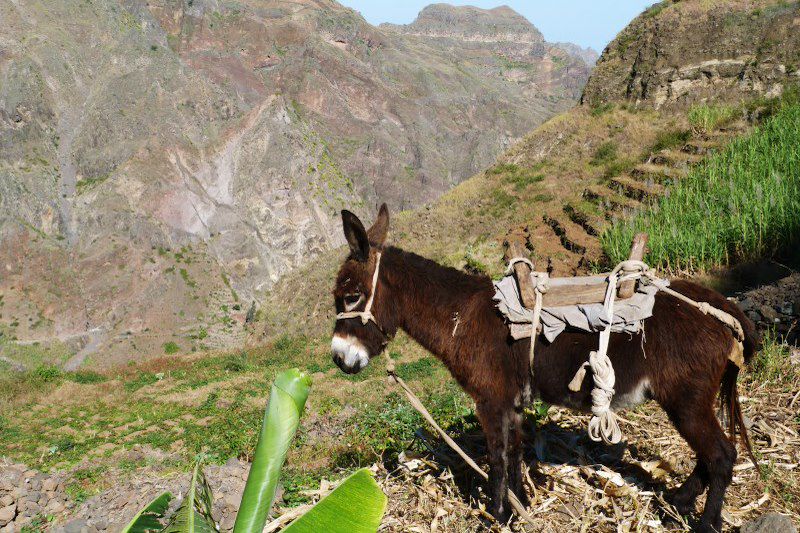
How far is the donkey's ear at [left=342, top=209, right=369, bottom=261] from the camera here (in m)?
3.72

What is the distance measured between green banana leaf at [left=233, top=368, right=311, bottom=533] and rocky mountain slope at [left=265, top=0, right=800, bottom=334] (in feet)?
40.2

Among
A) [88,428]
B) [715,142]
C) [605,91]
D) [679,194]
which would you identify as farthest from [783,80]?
[88,428]

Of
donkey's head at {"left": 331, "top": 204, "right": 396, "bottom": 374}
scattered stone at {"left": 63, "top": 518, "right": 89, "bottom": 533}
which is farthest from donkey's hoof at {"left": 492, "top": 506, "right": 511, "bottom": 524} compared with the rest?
scattered stone at {"left": 63, "top": 518, "right": 89, "bottom": 533}

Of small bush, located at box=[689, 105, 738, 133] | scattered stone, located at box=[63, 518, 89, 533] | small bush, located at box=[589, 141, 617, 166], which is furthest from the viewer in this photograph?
small bush, located at box=[589, 141, 617, 166]

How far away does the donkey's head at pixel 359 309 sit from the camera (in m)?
3.92

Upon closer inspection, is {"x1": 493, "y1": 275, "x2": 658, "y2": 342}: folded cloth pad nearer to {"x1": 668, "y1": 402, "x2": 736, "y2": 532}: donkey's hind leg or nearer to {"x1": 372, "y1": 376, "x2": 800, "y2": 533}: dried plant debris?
{"x1": 668, "y1": 402, "x2": 736, "y2": 532}: donkey's hind leg

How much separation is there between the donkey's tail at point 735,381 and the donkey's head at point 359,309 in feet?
8.65

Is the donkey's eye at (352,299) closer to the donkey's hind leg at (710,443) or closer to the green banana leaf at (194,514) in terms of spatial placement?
the donkey's hind leg at (710,443)

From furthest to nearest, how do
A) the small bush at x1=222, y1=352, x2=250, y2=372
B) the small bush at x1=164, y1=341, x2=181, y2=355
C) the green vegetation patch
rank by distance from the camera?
1. the small bush at x1=164, y1=341, x2=181, y2=355
2. the green vegetation patch
3. the small bush at x1=222, y1=352, x2=250, y2=372

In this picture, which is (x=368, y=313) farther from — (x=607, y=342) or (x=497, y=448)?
(x=607, y=342)

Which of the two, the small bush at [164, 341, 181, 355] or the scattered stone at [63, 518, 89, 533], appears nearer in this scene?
the scattered stone at [63, 518, 89, 533]

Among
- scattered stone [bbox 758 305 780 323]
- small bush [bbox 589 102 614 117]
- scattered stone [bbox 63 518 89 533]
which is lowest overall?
scattered stone [bbox 63 518 89 533]

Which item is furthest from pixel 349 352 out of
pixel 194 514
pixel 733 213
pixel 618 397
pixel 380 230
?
pixel 733 213

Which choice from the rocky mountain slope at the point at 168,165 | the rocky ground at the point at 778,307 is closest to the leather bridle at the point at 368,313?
the rocky ground at the point at 778,307
